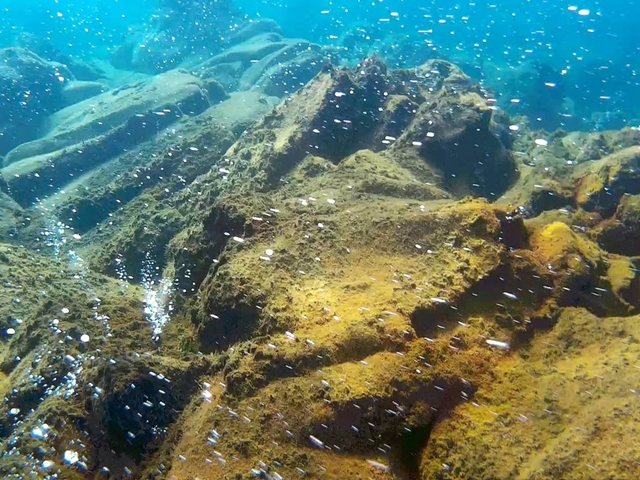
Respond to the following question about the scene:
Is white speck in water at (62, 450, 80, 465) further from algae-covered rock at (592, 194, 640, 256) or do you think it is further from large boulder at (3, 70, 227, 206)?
large boulder at (3, 70, 227, 206)

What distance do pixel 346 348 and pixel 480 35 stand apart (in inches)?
1997

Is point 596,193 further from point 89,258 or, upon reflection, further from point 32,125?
point 32,125

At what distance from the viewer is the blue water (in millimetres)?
28873

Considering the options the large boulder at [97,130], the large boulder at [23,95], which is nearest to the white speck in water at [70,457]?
the large boulder at [97,130]

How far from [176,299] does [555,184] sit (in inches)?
286

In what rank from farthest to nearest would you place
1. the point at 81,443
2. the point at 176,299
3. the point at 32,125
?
the point at 32,125 < the point at 176,299 < the point at 81,443

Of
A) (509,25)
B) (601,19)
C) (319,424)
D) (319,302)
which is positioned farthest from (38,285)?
(601,19)

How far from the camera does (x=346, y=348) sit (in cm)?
388

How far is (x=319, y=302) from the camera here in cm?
429

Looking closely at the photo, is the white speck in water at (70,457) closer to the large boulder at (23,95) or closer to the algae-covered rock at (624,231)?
the algae-covered rock at (624,231)

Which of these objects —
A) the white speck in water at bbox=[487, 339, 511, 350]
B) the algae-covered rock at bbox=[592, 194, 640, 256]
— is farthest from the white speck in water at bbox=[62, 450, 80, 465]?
the algae-covered rock at bbox=[592, 194, 640, 256]

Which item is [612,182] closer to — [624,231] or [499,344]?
[624,231]

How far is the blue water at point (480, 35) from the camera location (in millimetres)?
28873

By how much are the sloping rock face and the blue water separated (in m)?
22.9
